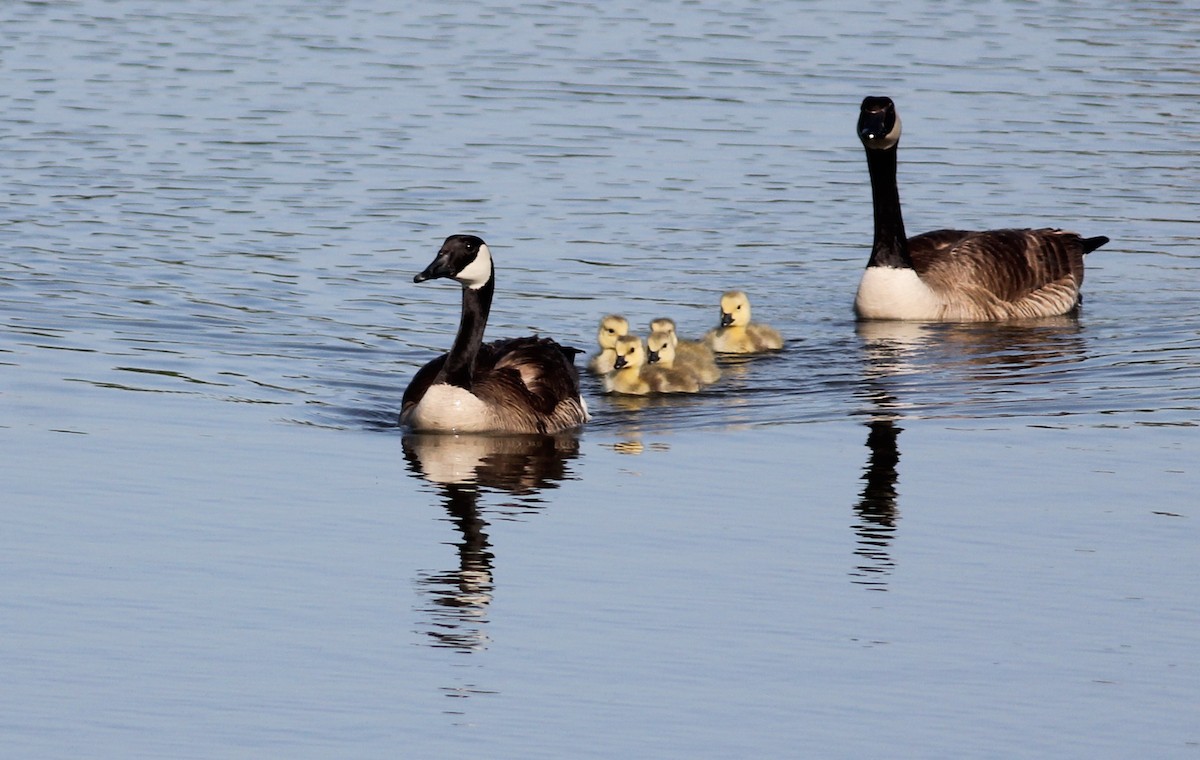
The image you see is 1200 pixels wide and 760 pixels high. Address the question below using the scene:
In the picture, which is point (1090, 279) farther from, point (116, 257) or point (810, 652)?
point (810, 652)

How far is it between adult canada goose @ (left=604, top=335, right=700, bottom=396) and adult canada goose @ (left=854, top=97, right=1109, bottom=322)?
128 inches

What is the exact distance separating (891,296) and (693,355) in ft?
9.91

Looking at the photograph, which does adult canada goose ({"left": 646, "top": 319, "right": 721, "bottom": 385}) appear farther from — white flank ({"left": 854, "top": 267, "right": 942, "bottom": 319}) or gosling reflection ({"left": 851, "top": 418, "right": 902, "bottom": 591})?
white flank ({"left": 854, "top": 267, "right": 942, "bottom": 319})

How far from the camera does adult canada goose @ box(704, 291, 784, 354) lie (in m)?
16.6

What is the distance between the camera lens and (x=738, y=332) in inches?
656

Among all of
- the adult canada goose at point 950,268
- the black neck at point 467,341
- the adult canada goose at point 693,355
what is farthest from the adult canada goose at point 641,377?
the adult canada goose at point 950,268

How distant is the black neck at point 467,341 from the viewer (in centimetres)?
1397

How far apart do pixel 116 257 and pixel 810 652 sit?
11.2m

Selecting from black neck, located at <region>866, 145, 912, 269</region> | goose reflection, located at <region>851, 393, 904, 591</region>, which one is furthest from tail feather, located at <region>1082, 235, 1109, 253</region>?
goose reflection, located at <region>851, 393, 904, 591</region>

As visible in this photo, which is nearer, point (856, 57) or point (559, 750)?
point (559, 750)

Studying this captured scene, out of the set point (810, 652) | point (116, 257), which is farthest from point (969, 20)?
point (810, 652)

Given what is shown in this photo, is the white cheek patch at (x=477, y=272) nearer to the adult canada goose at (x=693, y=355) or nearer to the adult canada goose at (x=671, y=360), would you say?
the adult canada goose at (x=671, y=360)

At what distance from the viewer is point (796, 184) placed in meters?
22.7

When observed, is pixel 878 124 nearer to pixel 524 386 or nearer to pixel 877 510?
pixel 524 386
